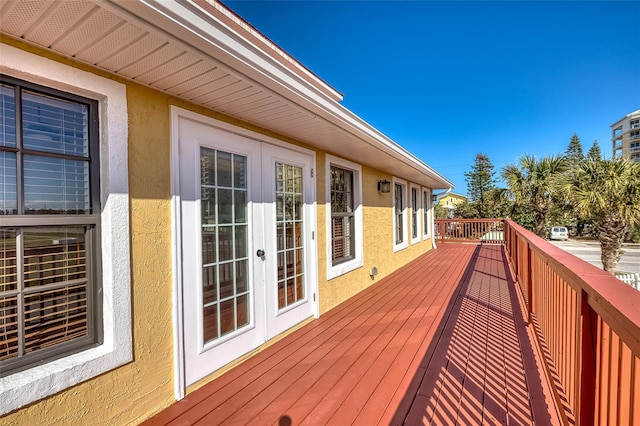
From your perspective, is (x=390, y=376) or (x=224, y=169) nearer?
(x=390, y=376)

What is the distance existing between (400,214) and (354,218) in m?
2.66

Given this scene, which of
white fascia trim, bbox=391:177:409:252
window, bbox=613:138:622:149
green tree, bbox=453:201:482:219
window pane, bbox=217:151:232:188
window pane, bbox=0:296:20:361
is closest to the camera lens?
window pane, bbox=0:296:20:361

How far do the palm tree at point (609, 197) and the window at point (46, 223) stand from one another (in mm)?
10066

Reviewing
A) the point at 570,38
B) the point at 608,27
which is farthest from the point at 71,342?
the point at 608,27

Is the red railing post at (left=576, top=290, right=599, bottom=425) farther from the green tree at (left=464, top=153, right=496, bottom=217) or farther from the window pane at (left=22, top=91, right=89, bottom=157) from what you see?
the green tree at (left=464, top=153, right=496, bottom=217)

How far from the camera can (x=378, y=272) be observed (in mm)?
5410

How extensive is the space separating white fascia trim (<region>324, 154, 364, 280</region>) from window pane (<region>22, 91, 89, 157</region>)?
265 cm

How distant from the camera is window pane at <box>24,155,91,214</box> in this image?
1501mm

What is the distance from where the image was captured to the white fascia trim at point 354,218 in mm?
3898

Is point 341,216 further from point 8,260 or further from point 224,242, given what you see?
point 8,260

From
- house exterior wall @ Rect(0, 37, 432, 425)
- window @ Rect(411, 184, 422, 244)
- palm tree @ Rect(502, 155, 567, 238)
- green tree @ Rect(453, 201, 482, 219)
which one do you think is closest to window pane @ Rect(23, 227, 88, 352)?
house exterior wall @ Rect(0, 37, 432, 425)

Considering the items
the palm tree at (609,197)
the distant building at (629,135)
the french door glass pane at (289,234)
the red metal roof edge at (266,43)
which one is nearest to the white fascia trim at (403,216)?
the red metal roof edge at (266,43)

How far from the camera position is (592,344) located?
121cm

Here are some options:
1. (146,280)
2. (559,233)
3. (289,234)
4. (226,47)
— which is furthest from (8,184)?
(559,233)
